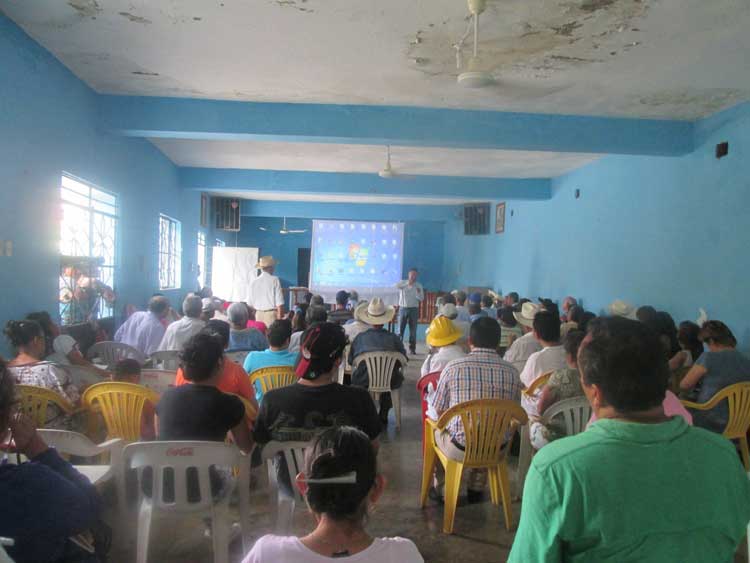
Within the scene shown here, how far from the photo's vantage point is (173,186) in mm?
8211

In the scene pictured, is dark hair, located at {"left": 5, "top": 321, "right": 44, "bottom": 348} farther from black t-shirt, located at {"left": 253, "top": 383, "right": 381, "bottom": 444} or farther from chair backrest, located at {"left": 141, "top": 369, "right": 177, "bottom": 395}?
black t-shirt, located at {"left": 253, "top": 383, "right": 381, "bottom": 444}

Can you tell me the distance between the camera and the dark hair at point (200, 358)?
215 centimetres

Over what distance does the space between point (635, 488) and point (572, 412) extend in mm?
1884

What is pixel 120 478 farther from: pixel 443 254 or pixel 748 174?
pixel 443 254

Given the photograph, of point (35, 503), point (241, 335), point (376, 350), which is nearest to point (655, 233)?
point (376, 350)

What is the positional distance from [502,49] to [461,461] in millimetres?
2774

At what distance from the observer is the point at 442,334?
12.3 ft

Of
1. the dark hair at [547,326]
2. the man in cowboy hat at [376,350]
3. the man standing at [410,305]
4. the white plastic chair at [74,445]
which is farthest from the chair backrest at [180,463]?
the man standing at [410,305]

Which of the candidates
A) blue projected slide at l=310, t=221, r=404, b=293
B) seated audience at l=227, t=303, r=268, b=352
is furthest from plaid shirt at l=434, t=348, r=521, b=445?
blue projected slide at l=310, t=221, r=404, b=293

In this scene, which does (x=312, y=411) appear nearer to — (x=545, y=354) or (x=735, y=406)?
(x=545, y=354)

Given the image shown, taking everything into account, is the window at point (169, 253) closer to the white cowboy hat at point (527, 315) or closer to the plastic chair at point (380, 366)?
the plastic chair at point (380, 366)

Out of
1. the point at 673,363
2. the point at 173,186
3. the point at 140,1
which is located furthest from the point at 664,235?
the point at 173,186

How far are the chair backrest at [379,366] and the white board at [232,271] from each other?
706 centimetres

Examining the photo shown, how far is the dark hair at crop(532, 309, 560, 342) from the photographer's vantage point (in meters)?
3.29
